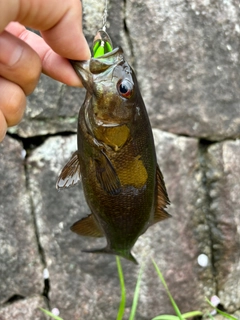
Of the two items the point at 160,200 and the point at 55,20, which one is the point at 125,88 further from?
the point at 160,200

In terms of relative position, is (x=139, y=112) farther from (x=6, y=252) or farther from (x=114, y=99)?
(x=6, y=252)

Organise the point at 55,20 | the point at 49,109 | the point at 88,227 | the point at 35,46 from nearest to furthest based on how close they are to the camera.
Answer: the point at 55,20
the point at 35,46
the point at 88,227
the point at 49,109

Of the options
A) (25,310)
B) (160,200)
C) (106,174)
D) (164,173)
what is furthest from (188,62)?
(25,310)

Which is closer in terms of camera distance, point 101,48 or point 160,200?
point 101,48

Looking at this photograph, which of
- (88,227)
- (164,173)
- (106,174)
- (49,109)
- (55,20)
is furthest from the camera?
(164,173)

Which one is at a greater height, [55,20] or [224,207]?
[55,20]

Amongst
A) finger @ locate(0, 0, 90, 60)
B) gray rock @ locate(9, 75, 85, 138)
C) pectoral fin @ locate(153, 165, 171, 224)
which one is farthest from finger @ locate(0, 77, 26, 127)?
gray rock @ locate(9, 75, 85, 138)

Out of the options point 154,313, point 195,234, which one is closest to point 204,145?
point 195,234

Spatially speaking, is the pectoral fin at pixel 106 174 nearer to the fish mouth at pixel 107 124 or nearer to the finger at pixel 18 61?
the fish mouth at pixel 107 124
